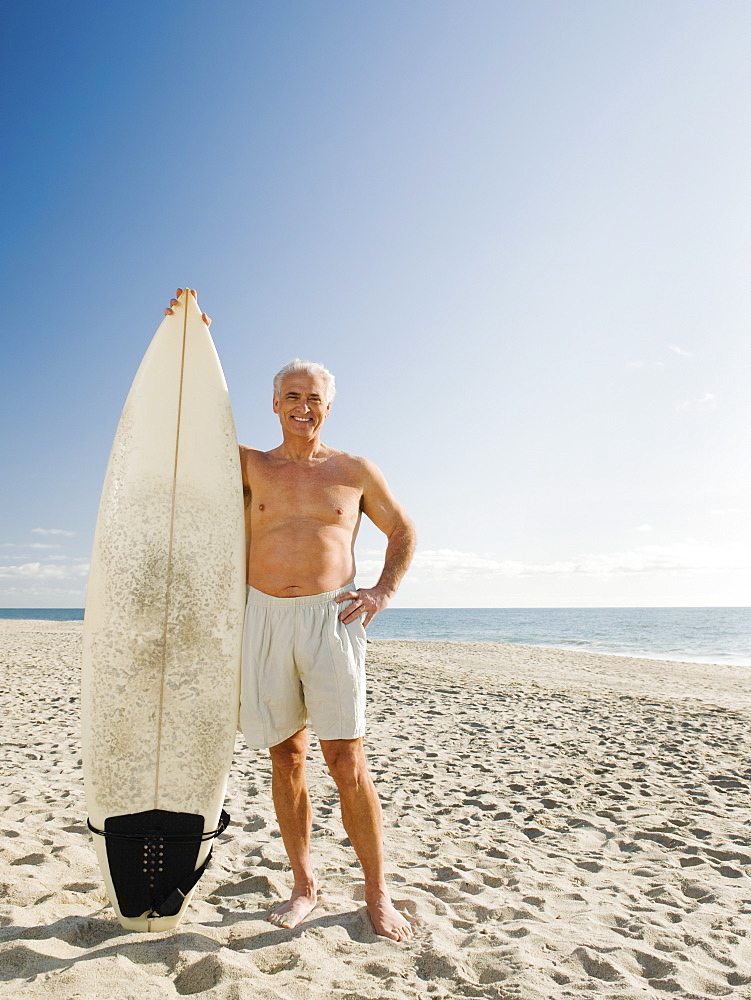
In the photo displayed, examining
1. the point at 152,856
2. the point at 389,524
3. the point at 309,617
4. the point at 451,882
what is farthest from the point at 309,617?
the point at 451,882

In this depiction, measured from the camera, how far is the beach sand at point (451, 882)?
190 cm

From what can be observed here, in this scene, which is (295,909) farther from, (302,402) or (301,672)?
(302,402)

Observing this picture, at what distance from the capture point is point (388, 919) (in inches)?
87.9

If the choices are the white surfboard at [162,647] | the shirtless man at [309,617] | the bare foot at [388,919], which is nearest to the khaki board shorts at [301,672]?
the shirtless man at [309,617]

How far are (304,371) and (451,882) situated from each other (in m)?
2.16

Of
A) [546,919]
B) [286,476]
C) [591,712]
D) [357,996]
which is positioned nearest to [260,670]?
[286,476]

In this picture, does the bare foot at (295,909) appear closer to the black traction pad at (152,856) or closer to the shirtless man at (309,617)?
the shirtless man at (309,617)

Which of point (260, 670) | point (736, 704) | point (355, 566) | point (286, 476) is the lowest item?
point (736, 704)

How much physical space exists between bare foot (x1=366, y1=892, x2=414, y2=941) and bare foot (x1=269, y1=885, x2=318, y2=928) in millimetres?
231

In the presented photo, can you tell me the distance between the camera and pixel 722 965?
2.04 m

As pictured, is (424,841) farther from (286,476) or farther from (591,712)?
(591,712)

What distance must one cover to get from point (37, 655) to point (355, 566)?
42.2ft

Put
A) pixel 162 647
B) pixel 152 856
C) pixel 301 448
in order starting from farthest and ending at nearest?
pixel 301 448, pixel 162 647, pixel 152 856

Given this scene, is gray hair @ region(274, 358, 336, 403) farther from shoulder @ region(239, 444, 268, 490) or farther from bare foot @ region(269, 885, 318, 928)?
bare foot @ region(269, 885, 318, 928)
